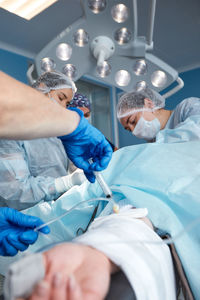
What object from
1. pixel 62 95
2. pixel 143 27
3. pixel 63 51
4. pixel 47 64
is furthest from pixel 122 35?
pixel 143 27

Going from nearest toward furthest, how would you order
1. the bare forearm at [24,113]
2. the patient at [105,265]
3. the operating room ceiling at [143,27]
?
the patient at [105,265]
the bare forearm at [24,113]
the operating room ceiling at [143,27]

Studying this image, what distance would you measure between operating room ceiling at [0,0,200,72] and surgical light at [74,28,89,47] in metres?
1.17

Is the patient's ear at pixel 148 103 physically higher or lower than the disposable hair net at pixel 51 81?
lower

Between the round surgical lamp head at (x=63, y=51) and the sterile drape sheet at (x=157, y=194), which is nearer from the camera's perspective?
the sterile drape sheet at (x=157, y=194)

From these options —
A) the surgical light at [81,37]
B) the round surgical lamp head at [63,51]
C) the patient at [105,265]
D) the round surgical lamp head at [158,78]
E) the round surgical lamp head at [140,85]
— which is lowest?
the patient at [105,265]

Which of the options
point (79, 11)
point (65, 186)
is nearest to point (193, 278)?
point (65, 186)

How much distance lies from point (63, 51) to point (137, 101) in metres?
0.59

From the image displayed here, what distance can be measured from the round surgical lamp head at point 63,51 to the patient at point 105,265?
3.38ft

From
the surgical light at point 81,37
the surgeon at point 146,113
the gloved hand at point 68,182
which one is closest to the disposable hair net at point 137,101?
the surgeon at point 146,113

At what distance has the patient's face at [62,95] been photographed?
5.18ft

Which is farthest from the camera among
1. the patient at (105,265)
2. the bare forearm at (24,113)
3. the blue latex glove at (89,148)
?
the blue latex glove at (89,148)

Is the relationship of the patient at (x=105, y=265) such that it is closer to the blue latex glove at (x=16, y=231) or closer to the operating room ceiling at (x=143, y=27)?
the blue latex glove at (x=16, y=231)

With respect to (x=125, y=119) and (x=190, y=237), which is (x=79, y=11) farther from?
(x=190, y=237)

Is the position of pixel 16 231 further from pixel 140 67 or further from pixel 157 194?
pixel 140 67
